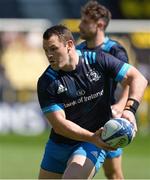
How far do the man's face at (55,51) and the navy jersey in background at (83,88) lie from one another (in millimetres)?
212

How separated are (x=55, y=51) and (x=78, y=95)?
1.87 feet

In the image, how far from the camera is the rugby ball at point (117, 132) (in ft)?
26.0

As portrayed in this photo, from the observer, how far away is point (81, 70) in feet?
28.1

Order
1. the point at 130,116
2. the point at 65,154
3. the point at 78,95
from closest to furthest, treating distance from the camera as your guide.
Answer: the point at 130,116
the point at 78,95
the point at 65,154

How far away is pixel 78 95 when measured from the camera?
8562mm

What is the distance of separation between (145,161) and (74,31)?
5793 mm

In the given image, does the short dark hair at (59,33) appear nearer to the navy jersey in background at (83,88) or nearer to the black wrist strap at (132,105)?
the navy jersey in background at (83,88)

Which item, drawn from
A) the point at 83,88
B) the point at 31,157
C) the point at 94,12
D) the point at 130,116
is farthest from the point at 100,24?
the point at 31,157

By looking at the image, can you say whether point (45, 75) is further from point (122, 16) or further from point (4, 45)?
point (122, 16)

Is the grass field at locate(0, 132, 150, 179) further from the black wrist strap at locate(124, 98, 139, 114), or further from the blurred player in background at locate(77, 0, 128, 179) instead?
the black wrist strap at locate(124, 98, 139, 114)

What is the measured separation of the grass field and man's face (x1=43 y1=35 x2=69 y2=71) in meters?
5.56

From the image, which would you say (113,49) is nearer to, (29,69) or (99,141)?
(99,141)

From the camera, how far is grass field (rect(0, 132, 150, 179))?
14.3 meters

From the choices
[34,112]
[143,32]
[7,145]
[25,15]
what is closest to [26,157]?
[7,145]
